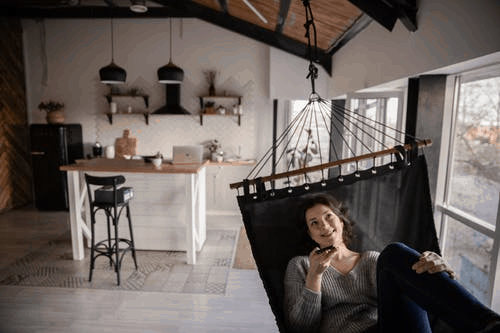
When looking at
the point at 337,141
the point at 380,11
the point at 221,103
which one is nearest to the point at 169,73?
the point at 221,103

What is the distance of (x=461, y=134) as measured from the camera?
2.43 metres

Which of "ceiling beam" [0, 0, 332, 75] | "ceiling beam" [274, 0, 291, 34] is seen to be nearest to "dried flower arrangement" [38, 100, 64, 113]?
"ceiling beam" [0, 0, 332, 75]

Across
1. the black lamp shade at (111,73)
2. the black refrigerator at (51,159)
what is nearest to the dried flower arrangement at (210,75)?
the black lamp shade at (111,73)

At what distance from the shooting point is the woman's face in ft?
5.39

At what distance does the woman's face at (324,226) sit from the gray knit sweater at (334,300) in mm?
128

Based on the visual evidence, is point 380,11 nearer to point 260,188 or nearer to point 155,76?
point 260,188

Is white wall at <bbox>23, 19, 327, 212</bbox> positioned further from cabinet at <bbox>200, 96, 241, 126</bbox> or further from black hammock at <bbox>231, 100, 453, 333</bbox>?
black hammock at <bbox>231, 100, 453, 333</bbox>

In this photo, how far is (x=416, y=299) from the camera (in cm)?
123

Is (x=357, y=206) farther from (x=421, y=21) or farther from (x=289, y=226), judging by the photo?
(x=421, y=21)

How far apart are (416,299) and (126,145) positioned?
5.33 m

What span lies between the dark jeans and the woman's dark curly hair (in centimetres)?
40

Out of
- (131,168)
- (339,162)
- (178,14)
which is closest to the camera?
(339,162)

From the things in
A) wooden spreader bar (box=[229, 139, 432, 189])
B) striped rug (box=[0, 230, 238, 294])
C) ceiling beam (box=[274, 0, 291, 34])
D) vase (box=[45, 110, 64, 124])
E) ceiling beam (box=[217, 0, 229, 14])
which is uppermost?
ceiling beam (box=[217, 0, 229, 14])

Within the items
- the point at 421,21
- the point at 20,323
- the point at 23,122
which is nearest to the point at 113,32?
the point at 23,122
